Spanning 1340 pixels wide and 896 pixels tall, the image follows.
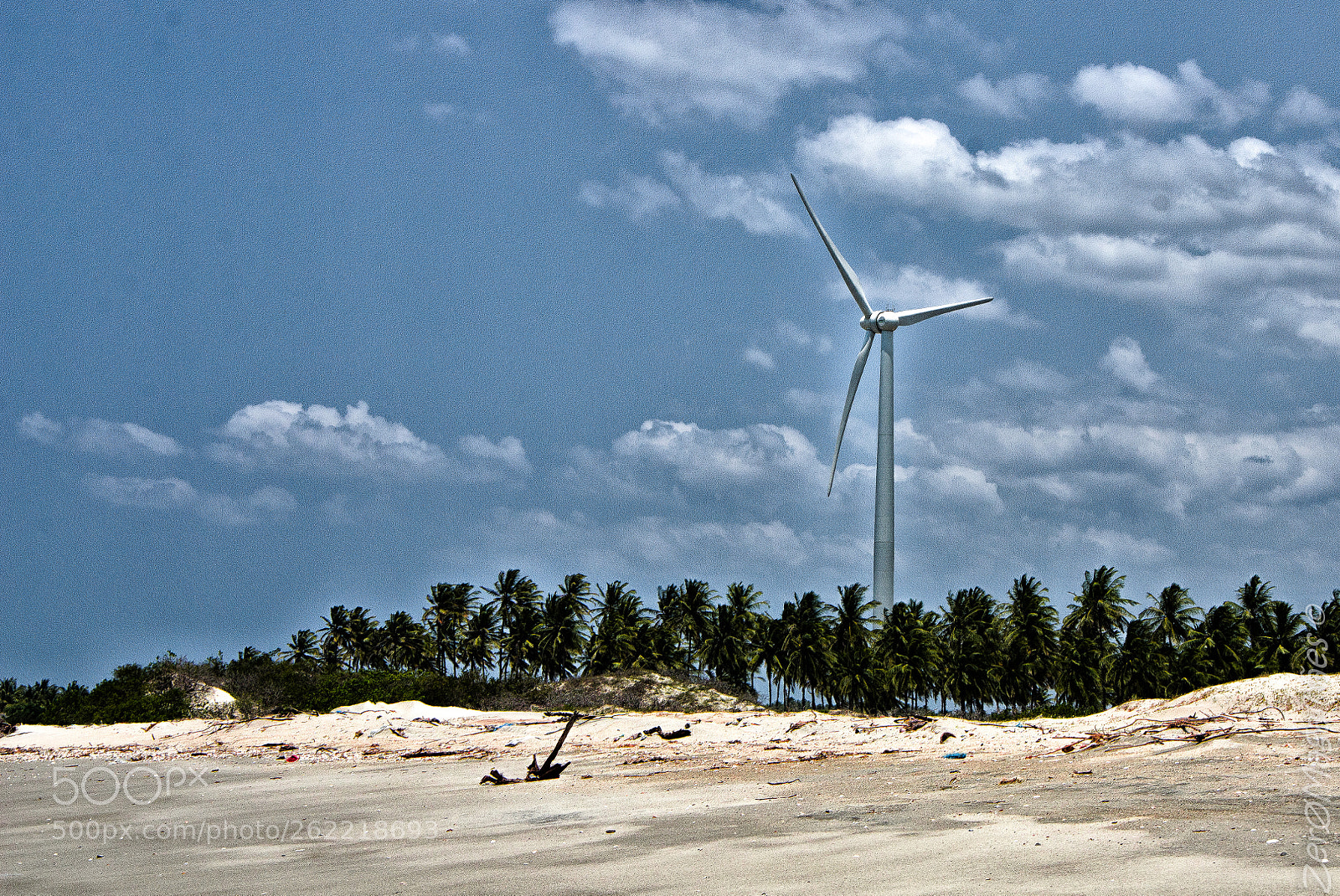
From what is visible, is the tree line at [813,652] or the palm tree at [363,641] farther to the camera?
the palm tree at [363,641]

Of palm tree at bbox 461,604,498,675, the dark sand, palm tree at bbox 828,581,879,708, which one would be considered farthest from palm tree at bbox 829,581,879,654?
the dark sand

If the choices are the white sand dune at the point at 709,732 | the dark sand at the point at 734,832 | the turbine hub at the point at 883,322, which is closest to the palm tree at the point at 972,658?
the turbine hub at the point at 883,322

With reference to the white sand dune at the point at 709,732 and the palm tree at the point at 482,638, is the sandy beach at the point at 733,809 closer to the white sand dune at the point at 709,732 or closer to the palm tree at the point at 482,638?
the white sand dune at the point at 709,732

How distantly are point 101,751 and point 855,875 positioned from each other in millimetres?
37943

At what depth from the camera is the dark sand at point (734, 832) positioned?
11695 millimetres

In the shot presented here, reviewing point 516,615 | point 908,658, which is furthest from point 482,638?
point 908,658

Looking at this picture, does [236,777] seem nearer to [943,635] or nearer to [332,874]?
[332,874]

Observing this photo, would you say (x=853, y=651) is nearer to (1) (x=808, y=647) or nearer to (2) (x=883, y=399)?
(1) (x=808, y=647)

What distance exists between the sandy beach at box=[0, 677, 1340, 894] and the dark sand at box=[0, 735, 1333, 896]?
0.07 meters

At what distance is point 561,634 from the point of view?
3578 inches

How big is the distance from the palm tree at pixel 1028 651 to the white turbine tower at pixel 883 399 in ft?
56.2

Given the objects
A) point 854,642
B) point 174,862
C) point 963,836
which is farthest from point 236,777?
point 854,642

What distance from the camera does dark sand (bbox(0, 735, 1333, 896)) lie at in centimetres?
1170

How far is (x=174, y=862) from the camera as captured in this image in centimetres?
1588
